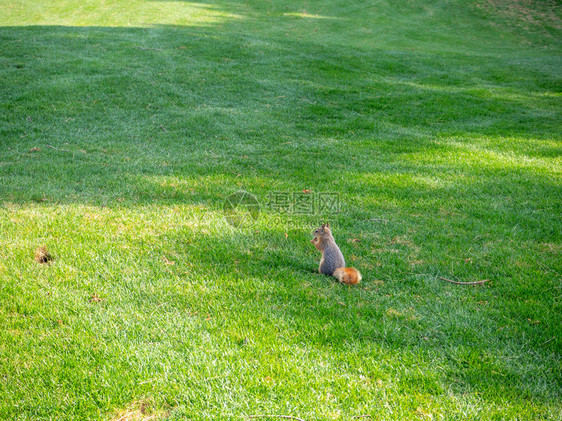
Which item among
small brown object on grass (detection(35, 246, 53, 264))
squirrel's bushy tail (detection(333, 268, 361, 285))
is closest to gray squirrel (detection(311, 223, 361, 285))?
squirrel's bushy tail (detection(333, 268, 361, 285))

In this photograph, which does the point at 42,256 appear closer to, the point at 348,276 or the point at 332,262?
the point at 332,262

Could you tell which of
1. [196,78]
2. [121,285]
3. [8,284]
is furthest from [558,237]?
[196,78]

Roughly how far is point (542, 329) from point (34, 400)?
3.96 metres

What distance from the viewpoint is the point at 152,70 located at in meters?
12.7

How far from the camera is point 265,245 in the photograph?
4.99 metres

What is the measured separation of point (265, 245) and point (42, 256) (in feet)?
7.79

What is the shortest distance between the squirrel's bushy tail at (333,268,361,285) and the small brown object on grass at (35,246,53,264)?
2.97 meters

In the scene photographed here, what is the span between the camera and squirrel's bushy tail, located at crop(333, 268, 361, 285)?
4168mm

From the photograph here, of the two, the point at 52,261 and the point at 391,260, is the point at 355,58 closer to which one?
the point at 391,260

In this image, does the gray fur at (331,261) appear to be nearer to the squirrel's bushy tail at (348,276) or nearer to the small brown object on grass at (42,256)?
the squirrel's bushy tail at (348,276)

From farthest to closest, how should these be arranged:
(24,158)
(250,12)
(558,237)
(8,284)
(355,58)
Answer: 1. (250,12)
2. (355,58)
3. (24,158)
4. (558,237)
5. (8,284)

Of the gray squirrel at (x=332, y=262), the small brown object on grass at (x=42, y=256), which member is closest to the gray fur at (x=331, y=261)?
the gray squirrel at (x=332, y=262)

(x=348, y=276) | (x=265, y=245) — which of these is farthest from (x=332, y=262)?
(x=265, y=245)

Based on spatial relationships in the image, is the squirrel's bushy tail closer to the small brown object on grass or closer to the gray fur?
the gray fur
